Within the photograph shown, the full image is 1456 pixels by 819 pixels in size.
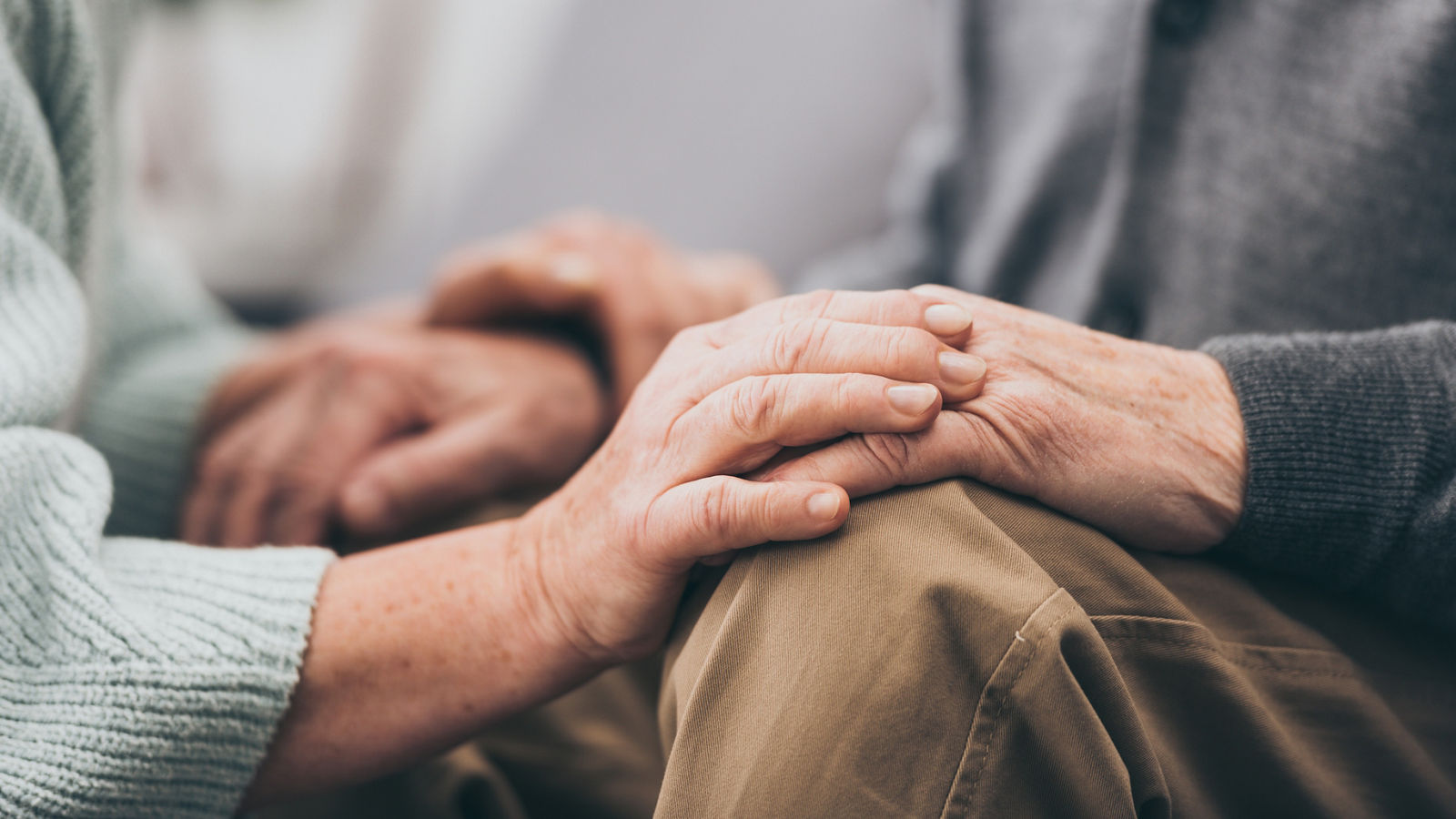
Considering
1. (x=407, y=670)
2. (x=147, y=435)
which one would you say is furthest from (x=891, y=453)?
(x=147, y=435)

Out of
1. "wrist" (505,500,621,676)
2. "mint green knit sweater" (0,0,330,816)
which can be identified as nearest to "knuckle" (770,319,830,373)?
"wrist" (505,500,621,676)

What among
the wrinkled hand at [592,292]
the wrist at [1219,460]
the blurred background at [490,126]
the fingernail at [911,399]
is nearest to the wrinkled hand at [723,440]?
the fingernail at [911,399]

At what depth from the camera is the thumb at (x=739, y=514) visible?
0.39 m

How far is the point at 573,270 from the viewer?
0.78m

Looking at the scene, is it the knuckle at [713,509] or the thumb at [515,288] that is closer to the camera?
the knuckle at [713,509]

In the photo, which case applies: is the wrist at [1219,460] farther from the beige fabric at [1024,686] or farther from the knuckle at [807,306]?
the knuckle at [807,306]

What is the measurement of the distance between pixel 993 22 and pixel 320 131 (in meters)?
1.16

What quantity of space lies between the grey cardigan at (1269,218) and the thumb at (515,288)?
1.17 feet

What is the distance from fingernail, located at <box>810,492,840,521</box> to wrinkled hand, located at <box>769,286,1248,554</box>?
0.02m

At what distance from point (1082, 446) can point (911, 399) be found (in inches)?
3.4

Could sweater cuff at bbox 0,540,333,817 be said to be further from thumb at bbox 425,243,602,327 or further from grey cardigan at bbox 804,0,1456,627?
grey cardigan at bbox 804,0,1456,627

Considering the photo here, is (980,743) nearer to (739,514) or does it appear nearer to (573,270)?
(739,514)

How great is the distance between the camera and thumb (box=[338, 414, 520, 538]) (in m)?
0.66

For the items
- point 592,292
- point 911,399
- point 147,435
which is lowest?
point 147,435
